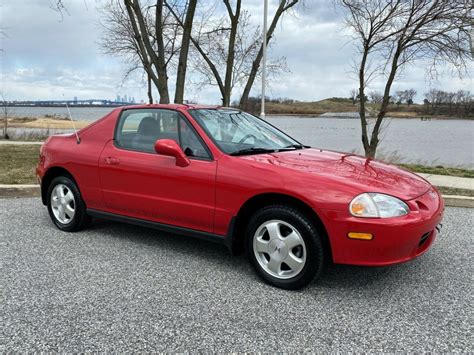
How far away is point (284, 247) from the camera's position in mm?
3410

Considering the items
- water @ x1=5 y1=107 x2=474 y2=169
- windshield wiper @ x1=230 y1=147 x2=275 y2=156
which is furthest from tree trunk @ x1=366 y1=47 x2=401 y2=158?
windshield wiper @ x1=230 y1=147 x2=275 y2=156

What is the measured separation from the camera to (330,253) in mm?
3332

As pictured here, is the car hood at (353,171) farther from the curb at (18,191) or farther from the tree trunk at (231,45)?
the tree trunk at (231,45)

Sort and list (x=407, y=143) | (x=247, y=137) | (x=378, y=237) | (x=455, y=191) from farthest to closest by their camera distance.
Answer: (x=407, y=143), (x=455, y=191), (x=247, y=137), (x=378, y=237)

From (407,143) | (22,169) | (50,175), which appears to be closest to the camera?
(50,175)

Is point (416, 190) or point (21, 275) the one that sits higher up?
point (416, 190)

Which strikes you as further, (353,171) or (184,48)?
(184,48)

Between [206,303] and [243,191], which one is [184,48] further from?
[206,303]

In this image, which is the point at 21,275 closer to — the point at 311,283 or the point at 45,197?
the point at 45,197

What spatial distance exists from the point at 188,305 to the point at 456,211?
502cm

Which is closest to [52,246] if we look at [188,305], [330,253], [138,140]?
[138,140]

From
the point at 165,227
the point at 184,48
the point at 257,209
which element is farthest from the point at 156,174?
the point at 184,48

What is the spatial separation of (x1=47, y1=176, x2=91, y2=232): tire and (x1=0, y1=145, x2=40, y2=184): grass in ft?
8.74

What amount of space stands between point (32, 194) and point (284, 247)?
5216 mm
